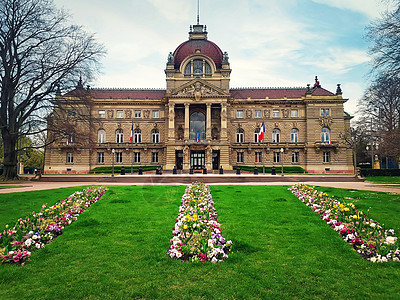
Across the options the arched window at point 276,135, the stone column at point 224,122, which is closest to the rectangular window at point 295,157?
the arched window at point 276,135

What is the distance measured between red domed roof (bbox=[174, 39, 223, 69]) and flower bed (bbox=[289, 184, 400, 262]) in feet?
175

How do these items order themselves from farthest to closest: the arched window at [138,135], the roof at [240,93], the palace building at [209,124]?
the roof at [240,93]
the arched window at [138,135]
the palace building at [209,124]

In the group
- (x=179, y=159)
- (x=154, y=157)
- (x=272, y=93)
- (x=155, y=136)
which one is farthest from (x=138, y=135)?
(x=272, y=93)

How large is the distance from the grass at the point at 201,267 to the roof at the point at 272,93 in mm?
54206

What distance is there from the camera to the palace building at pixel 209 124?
55.7 meters

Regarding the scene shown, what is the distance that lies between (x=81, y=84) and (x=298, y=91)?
48.8 m

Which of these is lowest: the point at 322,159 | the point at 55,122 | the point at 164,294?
the point at 164,294

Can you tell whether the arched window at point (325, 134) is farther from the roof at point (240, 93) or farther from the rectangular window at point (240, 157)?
the rectangular window at point (240, 157)

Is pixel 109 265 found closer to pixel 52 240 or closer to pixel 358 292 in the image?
pixel 52 240

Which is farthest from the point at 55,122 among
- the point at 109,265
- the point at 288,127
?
the point at 288,127

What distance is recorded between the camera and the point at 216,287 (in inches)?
220

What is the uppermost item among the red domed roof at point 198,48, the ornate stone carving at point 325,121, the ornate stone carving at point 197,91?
the red domed roof at point 198,48

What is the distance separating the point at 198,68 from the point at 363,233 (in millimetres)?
54334

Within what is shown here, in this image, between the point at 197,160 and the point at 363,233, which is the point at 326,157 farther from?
the point at 363,233
